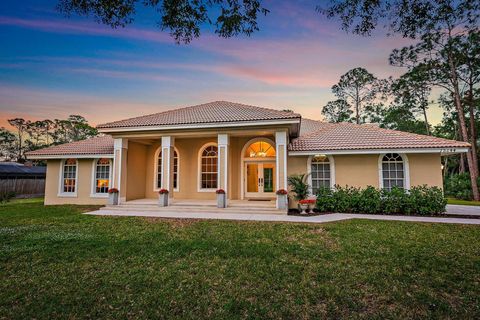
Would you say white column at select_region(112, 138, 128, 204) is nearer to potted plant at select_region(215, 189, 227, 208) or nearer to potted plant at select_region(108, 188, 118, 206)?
potted plant at select_region(108, 188, 118, 206)

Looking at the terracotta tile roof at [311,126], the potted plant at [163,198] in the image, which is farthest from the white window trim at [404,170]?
the potted plant at [163,198]

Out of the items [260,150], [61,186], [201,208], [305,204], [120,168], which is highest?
[260,150]

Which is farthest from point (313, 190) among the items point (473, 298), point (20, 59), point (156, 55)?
point (20, 59)

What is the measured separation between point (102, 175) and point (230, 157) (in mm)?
8071

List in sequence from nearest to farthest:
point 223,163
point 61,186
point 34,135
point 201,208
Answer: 1. point 201,208
2. point 223,163
3. point 61,186
4. point 34,135

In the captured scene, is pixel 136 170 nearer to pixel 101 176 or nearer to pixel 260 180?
pixel 101 176

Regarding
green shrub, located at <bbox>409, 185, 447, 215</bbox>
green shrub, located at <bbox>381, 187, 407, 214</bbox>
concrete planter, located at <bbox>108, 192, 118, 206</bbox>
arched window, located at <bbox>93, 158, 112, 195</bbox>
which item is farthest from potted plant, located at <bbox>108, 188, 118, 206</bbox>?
green shrub, located at <bbox>409, 185, 447, 215</bbox>

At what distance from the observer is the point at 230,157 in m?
13.9

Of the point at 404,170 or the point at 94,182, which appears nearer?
the point at 404,170

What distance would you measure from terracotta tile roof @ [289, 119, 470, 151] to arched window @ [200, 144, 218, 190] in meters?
4.68

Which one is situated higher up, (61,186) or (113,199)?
(61,186)

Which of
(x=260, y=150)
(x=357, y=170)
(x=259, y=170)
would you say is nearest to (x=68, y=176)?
(x=259, y=170)

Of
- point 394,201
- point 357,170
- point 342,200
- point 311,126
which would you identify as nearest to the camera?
point 394,201

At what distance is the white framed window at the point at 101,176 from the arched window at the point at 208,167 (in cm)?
570
